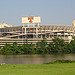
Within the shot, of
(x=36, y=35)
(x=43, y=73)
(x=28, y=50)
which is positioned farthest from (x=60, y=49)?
(x=43, y=73)

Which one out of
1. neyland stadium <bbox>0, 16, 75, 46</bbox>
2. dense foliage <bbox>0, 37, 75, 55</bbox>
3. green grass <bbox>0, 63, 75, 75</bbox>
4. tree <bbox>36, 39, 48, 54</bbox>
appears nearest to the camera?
green grass <bbox>0, 63, 75, 75</bbox>

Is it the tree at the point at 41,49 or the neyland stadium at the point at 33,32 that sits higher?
the neyland stadium at the point at 33,32

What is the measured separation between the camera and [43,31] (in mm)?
97688

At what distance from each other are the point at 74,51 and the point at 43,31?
20925 millimetres

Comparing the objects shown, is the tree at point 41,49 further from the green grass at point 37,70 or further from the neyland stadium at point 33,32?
the green grass at point 37,70

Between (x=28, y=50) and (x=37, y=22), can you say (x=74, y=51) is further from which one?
(x=37, y=22)

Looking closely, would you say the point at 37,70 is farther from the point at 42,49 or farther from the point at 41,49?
the point at 41,49

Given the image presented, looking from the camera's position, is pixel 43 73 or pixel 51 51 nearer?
pixel 43 73

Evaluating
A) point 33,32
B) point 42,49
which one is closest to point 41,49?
point 42,49

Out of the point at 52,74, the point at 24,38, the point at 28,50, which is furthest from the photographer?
the point at 24,38

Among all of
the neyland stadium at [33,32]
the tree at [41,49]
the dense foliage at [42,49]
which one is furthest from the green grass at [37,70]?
the neyland stadium at [33,32]

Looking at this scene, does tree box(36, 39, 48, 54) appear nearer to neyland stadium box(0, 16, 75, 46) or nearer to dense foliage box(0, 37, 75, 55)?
dense foliage box(0, 37, 75, 55)

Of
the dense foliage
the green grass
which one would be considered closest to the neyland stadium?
the dense foliage

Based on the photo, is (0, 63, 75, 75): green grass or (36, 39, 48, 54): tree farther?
(36, 39, 48, 54): tree
